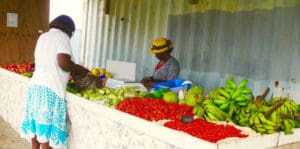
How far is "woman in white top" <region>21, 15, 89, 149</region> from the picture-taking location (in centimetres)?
365

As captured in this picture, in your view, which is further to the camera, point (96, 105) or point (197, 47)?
point (197, 47)

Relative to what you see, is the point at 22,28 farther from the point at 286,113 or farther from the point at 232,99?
the point at 286,113

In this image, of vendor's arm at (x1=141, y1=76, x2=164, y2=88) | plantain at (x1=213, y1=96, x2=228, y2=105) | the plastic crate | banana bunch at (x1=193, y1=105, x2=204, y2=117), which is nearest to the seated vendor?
vendor's arm at (x1=141, y1=76, x2=164, y2=88)

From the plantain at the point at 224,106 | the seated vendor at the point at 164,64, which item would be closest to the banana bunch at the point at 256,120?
the plantain at the point at 224,106

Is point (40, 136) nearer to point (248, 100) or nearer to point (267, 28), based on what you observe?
point (248, 100)

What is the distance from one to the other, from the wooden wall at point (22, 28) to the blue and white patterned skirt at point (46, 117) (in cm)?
404

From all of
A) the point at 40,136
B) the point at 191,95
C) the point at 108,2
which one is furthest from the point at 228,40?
the point at 108,2

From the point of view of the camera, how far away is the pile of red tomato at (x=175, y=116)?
7.99 feet

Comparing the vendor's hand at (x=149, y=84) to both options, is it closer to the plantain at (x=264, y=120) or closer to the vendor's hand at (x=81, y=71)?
the vendor's hand at (x=81, y=71)

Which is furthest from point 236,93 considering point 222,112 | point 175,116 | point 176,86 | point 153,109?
point 176,86

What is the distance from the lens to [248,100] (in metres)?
2.85

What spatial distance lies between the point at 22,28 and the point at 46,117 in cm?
446

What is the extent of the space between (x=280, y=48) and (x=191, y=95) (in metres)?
1.88

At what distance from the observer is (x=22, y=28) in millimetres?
7582
